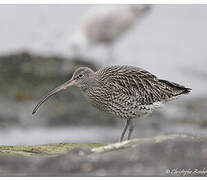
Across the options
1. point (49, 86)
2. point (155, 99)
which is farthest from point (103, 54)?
point (155, 99)

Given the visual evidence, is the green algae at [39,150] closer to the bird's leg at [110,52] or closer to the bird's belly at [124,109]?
the bird's belly at [124,109]

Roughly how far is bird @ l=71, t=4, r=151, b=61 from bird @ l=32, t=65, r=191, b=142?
9878 mm

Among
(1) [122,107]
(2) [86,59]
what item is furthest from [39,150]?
(2) [86,59]

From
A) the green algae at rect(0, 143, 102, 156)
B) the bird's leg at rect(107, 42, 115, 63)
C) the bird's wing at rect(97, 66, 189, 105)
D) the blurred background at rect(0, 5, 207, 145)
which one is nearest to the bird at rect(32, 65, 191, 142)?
the bird's wing at rect(97, 66, 189, 105)

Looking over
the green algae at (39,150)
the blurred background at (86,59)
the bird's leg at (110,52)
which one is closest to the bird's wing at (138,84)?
the green algae at (39,150)

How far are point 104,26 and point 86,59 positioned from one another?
307 centimetres

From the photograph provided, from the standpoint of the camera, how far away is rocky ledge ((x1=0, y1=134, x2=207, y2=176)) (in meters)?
6.89

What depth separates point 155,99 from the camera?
35.0ft

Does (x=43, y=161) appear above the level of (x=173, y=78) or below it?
below

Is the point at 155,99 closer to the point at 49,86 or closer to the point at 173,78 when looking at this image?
the point at 49,86

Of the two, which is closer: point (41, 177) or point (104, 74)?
point (41, 177)

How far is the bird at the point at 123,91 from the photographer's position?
1013cm

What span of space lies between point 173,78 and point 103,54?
3.49 meters

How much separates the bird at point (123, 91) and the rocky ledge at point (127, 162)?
110 inches
